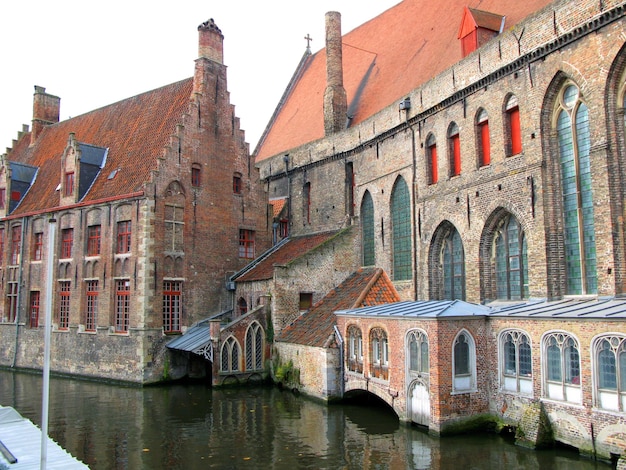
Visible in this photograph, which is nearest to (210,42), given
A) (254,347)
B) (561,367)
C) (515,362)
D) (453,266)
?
(254,347)

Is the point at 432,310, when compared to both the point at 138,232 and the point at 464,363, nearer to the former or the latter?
the point at 464,363

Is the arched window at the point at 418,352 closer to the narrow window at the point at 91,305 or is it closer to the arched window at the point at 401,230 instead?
the arched window at the point at 401,230

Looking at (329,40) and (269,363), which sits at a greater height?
(329,40)

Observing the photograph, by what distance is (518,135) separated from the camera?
554 inches

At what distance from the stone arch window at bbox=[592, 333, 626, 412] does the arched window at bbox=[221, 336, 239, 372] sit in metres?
11.6

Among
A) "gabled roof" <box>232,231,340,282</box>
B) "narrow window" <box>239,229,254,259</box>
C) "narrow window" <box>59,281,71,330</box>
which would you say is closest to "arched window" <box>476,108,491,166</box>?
"gabled roof" <box>232,231,340,282</box>

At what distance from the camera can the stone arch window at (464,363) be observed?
39.2 feet

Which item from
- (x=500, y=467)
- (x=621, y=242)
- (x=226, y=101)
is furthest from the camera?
(x=226, y=101)

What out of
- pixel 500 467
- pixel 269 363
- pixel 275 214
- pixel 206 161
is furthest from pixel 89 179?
pixel 500 467

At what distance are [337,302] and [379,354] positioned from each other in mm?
4635

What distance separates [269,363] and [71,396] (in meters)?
6.03

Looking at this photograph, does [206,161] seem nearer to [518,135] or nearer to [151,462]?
[518,135]

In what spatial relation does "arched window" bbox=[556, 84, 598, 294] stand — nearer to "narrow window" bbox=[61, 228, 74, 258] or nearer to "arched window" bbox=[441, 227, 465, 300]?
"arched window" bbox=[441, 227, 465, 300]

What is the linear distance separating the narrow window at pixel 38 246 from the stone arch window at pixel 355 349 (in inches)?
594
